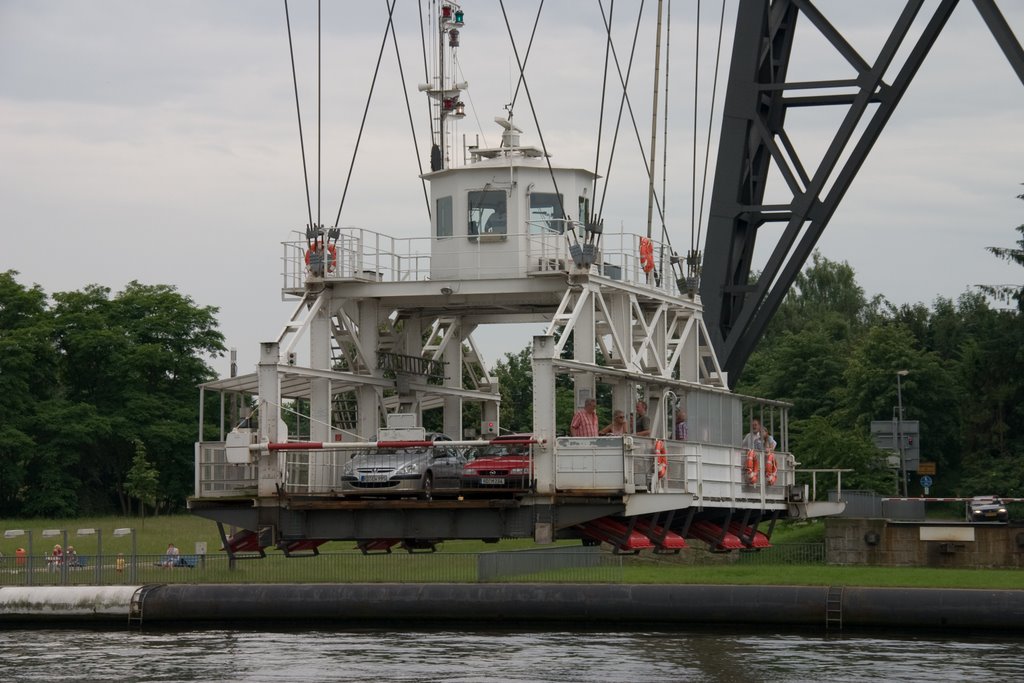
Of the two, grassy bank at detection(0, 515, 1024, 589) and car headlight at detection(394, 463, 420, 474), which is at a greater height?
car headlight at detection(394, 463, 420, 474)

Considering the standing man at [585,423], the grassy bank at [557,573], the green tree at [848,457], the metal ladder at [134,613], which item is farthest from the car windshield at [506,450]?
the green tree at [848,457]

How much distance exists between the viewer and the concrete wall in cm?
5944

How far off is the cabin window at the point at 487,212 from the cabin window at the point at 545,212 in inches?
23.0

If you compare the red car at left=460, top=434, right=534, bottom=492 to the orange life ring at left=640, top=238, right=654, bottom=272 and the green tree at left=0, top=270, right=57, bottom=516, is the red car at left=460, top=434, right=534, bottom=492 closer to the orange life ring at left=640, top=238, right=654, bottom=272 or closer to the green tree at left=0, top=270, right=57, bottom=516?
the orange life ring at left=640, top=238, right=654, bottom=272

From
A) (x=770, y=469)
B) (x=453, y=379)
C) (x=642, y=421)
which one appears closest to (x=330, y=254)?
(x=453, y=379)

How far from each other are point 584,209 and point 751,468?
22.1 feet

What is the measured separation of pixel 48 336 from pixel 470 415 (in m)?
37.1

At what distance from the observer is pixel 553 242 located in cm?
3994

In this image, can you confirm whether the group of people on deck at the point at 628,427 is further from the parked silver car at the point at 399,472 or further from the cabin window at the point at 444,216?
the cabin window at the point at 444,216

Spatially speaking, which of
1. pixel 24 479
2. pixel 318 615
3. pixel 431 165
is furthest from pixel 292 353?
pixel 24 479

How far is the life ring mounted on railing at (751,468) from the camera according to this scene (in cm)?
4241

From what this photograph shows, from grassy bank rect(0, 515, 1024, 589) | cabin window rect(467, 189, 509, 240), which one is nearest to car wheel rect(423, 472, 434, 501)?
cabin window rect(467, 189, 509, 240)

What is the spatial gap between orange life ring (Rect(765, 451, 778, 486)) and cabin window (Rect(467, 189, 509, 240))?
8.59 metres

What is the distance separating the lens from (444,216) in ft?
135
